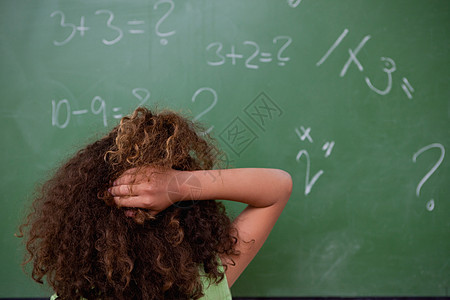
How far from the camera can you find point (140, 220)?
59 cm

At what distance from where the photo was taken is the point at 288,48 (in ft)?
3.61

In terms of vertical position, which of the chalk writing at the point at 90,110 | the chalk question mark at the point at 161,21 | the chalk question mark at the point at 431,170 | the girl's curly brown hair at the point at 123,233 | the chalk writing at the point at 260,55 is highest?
the chalk question mark at the point at 161,21

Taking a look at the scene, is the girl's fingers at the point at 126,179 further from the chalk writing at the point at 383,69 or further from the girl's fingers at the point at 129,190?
the chalk writing at the point at 383,69

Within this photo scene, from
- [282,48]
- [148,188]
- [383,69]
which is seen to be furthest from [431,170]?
[148,188]

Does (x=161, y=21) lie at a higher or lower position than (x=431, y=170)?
higher

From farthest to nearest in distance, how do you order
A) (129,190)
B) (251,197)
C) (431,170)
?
1. (431,170)
2. (251,197)
3. (129,190)

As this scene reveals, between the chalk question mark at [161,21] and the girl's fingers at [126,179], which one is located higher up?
the chalk question mark at [161,21]

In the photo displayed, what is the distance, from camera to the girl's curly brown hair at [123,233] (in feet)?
1.94

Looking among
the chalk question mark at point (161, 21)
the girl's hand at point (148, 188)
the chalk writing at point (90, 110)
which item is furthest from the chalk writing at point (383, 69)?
the girl's hand at point (148, 188)

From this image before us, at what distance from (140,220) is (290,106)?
26.7 inches

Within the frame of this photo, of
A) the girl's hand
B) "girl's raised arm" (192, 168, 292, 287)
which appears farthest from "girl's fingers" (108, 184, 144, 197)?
"girl's raised arm" (192, 168, 292, 287)

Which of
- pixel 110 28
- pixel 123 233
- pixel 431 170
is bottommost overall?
pixel 431 170

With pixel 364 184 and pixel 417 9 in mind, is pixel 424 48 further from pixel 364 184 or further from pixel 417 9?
pixel 364 184

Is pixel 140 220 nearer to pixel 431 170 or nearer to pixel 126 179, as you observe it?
pixel 126 179
